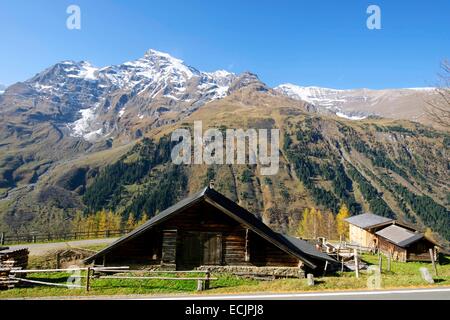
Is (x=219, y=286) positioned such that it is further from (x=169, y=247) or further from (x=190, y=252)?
(x=169, y=247)

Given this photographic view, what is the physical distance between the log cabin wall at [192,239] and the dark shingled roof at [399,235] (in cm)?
3167

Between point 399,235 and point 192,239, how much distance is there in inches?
1593

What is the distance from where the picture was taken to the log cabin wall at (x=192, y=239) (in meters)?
25.3

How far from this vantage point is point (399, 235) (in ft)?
177

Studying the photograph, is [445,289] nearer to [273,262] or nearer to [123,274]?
[273,262]

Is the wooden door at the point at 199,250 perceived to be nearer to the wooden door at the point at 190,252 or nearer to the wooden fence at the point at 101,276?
the wooden door at the point at 190,252

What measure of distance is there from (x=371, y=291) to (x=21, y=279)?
2065cm

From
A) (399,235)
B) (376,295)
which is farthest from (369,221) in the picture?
(376,295)

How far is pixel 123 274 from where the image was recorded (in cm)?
2448

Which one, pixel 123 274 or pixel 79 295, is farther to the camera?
pixel 123 274

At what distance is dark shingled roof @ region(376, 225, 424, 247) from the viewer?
163 feet

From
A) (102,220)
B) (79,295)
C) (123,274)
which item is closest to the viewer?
(79,295)
